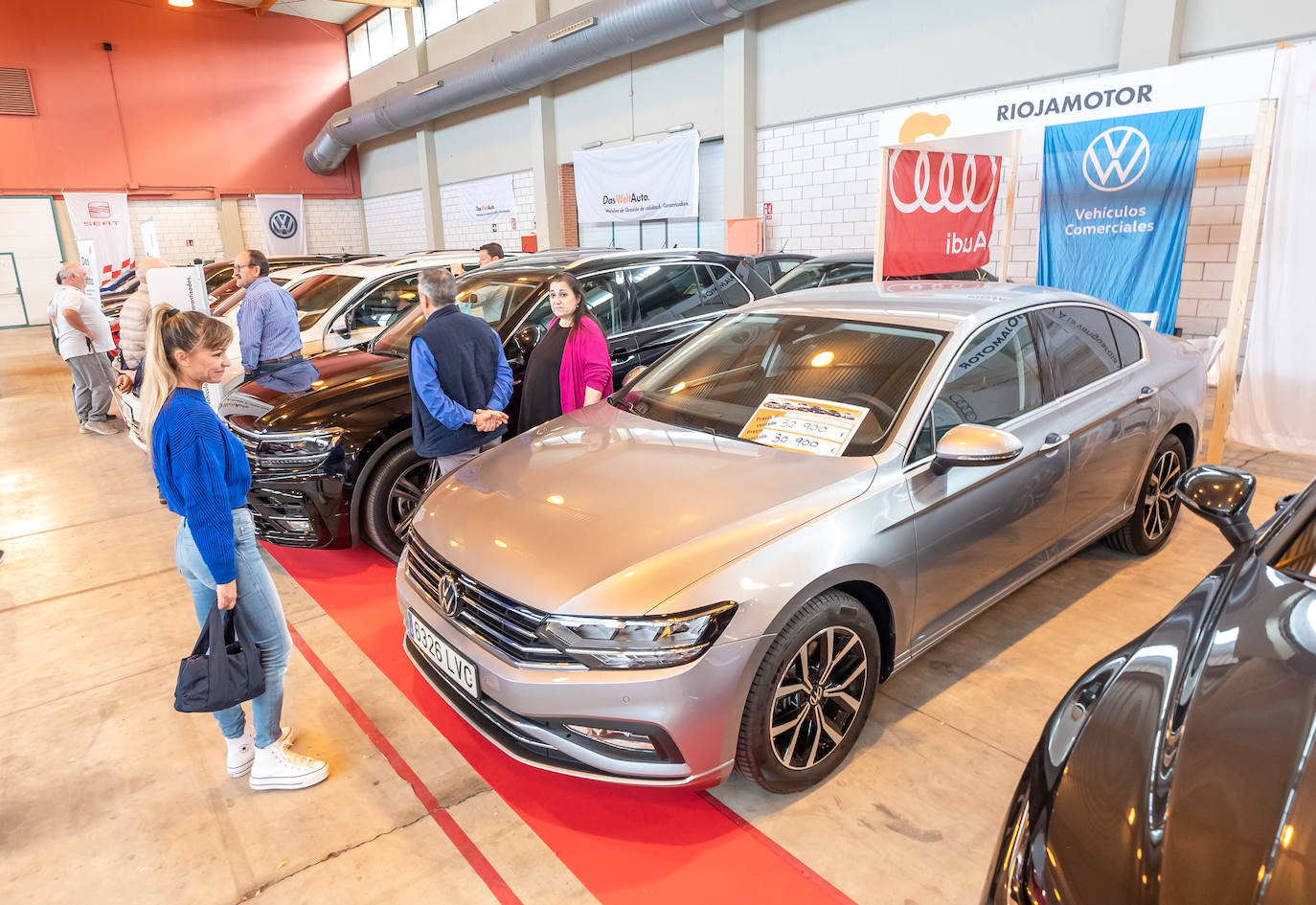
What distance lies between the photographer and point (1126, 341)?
3.58 m

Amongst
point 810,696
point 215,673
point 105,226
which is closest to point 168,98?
point 105,226

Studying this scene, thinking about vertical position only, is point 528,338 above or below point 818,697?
above

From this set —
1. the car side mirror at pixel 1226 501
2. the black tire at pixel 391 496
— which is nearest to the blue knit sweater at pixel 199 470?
the black tire at pixel 391 496

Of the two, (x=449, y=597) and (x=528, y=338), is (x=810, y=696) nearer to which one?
(x=449, y=597)

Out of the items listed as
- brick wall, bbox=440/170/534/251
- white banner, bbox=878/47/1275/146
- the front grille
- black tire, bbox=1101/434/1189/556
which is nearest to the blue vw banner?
white banner, bbox=878/47/1275/146

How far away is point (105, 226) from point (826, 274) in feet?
52.2

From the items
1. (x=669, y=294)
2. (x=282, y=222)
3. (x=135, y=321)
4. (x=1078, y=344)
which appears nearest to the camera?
(x=1078, y=344)

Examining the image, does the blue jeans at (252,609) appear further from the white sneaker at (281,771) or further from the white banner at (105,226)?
the white banner at (105,226)

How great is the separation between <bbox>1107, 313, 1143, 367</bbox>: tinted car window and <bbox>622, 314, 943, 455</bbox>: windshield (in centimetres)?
133

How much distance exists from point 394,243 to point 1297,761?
22241 millimetres

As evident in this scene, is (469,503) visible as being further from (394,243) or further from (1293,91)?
(394,243)

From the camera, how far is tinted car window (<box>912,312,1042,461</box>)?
261 cm

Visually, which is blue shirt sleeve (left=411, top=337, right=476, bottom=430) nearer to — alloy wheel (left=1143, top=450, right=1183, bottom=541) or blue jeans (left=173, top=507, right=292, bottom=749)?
blue jeans (left=173, top=507, right=292, bottom=749)

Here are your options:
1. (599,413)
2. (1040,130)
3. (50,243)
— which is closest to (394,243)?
(50,243)
